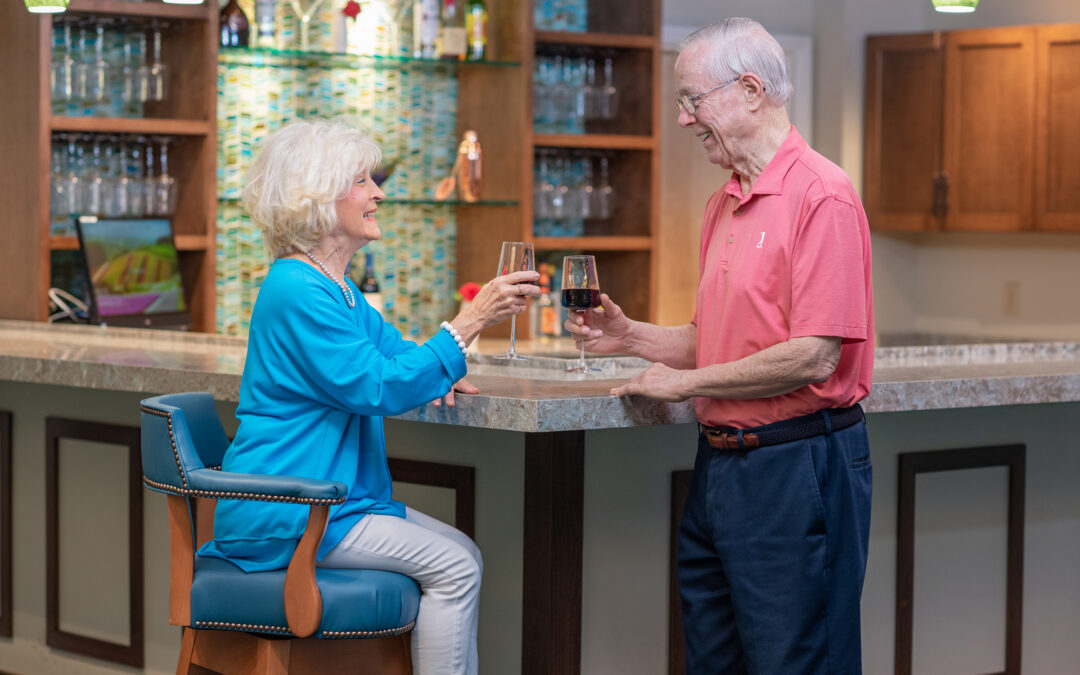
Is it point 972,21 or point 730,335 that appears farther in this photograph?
point 972,21

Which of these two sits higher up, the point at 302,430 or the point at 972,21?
the point at 972,21

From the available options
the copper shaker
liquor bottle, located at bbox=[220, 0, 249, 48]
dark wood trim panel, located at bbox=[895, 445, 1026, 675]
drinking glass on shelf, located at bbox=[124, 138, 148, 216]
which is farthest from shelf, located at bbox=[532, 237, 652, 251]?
dark wood trim panel, located at bbox=[895, 445, 1026, 675]

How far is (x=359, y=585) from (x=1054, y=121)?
3677 millimetres

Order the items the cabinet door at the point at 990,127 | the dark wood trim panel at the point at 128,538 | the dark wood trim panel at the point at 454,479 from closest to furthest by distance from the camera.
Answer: the dark wood trim panel at the point at 454,479 → the dark wood trim panel at the point at 128,538 → the cabinet door at the point at 990,127

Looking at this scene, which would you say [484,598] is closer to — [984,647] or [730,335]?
[730,335]

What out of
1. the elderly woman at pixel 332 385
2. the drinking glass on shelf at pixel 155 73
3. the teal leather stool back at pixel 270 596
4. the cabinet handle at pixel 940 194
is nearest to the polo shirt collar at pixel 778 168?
the elderly woman at pixel 332 385

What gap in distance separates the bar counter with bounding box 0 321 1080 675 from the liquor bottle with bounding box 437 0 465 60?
69.8 inches

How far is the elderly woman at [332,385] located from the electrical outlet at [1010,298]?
12.2ft

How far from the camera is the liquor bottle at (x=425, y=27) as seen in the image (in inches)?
184

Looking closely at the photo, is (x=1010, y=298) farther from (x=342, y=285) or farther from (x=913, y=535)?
(x=342, y=285)

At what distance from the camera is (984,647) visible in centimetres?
290

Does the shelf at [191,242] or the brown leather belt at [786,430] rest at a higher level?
the shelf at [191,242]

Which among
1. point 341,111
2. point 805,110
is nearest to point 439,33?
point 341,111

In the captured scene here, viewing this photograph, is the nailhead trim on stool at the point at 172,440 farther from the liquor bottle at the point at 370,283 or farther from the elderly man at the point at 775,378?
the liquor bottle at the point at 370,283
